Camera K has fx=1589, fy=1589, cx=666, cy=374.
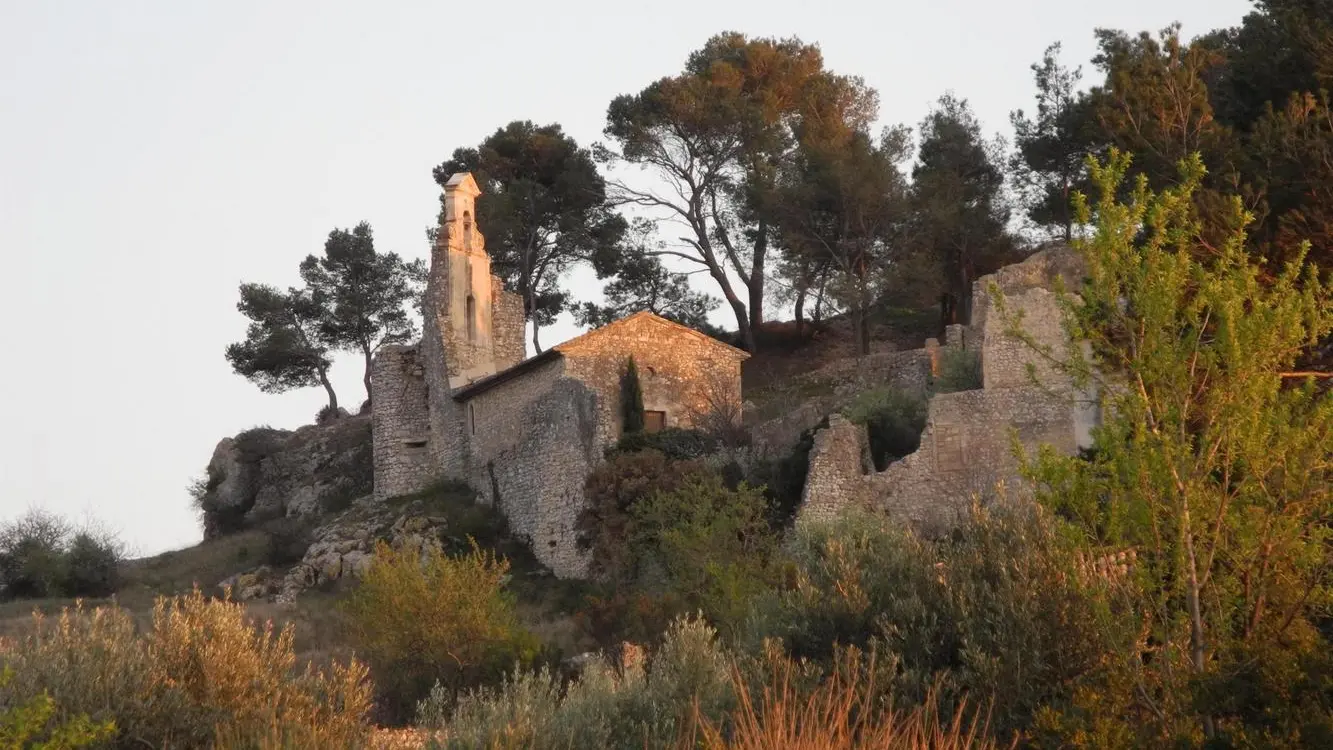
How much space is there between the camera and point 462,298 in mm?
40938

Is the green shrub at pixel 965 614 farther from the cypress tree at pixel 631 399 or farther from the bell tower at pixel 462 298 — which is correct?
the bell tower at pixel 462 298

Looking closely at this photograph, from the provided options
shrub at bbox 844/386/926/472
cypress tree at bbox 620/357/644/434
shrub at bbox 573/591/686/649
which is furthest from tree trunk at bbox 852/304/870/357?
shrub at bbox 573/591/686/649

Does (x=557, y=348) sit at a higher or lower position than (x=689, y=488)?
higher

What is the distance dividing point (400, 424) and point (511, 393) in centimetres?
503

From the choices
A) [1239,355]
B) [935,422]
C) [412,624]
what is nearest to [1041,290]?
[935,422]

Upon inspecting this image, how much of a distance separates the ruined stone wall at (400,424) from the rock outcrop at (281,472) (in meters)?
2.51

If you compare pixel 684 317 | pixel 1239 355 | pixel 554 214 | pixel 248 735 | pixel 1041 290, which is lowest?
pixel 248 735

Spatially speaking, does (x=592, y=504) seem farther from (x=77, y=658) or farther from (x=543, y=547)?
(x=77, y=658)

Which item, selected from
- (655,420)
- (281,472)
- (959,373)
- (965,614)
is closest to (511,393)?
(655,420)

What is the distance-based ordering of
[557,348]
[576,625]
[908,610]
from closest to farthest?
[908,610] < [576,625] < [557,348]

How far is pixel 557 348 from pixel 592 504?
3893mm

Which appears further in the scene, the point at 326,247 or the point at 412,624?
the point at 326,247

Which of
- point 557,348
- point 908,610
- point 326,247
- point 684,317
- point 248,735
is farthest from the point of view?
point 326,247

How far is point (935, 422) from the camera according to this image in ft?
93.0
